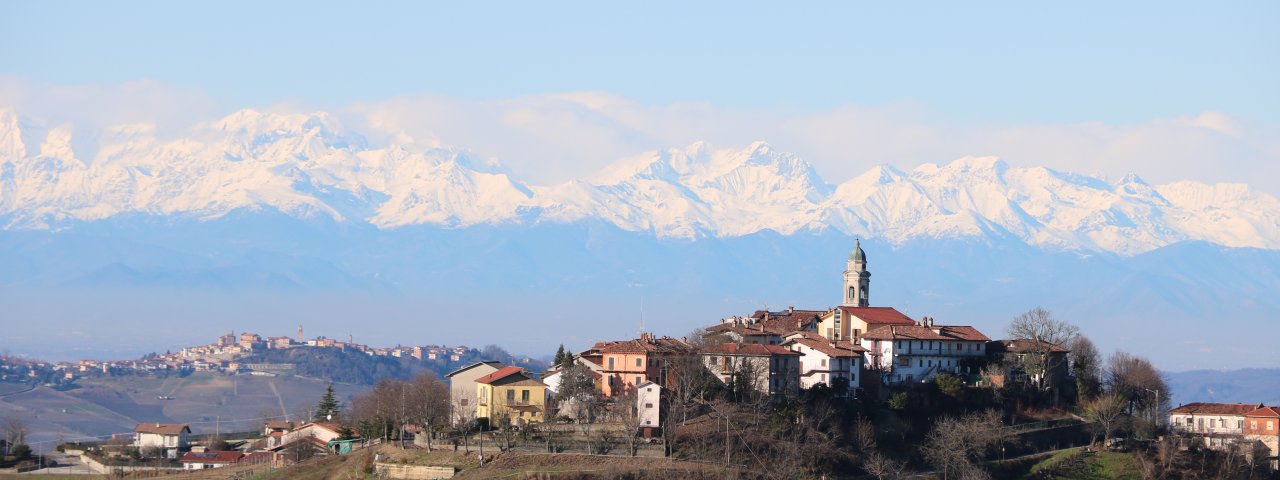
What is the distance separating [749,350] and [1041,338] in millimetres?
21719

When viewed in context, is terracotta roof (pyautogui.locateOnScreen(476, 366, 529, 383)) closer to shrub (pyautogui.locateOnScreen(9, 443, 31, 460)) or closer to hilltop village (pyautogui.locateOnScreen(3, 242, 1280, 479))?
hilltop village (pyautogui.locateOnScreen(3, 242, 1280, 479))

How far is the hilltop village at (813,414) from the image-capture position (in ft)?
282

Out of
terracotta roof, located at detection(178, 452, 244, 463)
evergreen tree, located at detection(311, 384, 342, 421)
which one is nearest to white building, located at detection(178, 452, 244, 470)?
terracotta roof, located at detection(178, 452, 244, 463)

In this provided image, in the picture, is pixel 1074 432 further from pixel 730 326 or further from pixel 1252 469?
pixel 730 326

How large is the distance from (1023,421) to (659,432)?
22654 mm

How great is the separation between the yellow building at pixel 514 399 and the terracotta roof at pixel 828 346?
13904 millimetres

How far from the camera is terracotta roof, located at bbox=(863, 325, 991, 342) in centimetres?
10175

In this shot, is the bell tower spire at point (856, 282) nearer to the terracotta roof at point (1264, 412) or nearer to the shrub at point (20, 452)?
the terracotta roof at point (1264, 412)

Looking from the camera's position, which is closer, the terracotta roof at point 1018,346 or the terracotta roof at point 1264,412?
the terracotta roof at point 1264,412

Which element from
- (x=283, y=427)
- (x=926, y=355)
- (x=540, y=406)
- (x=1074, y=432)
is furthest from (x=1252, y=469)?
(x=283, y=427)

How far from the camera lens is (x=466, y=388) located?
10012cm

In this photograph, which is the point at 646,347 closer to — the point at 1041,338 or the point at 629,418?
the point at 629,418

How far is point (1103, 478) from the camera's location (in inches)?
3620

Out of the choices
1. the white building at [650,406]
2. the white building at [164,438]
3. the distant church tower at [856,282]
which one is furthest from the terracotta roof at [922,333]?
the white building at [164,438]
